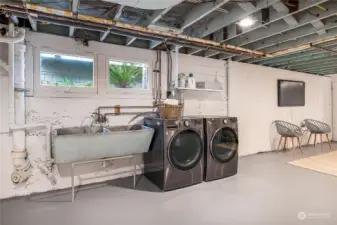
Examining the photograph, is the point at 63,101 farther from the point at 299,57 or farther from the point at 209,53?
the point at 299,57

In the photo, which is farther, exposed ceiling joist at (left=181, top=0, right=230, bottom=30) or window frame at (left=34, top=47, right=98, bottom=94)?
window frame at (left=34, top=47, right=98, bottom=94)

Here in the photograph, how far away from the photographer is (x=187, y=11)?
2.46m

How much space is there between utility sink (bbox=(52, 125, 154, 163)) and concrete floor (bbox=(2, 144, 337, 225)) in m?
0.59

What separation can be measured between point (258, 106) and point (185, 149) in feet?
9.39

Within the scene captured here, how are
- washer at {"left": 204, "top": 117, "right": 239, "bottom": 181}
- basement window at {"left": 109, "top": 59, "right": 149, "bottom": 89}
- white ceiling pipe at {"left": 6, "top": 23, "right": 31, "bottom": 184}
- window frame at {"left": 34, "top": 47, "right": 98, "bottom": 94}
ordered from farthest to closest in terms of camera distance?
basement window at {"left": 109, "top": 59, "right": 149, "bottom": 89}, washer at {"left": 204, "top": 117, "right": 239, "bottom": 181}, window frame at {"left": 34, "top": 47, "right": 98, "bottom": 94}, white ceiling pipe at {"left": 6, "top": 23, "right": 31, "bottom": 184}

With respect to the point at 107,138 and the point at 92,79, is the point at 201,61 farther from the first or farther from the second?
the point at 107,138

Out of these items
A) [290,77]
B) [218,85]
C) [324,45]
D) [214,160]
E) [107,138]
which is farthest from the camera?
[290,77]

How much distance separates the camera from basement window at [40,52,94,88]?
2740mm

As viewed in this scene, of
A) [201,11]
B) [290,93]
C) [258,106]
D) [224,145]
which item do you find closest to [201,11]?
[201,11]

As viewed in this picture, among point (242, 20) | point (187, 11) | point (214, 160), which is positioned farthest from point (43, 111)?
point (242, 20)

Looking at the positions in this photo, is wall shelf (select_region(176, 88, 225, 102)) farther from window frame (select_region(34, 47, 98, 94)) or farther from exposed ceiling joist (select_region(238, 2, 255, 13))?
exposed ceiling joist (select_region(238, 2, 255, 13))

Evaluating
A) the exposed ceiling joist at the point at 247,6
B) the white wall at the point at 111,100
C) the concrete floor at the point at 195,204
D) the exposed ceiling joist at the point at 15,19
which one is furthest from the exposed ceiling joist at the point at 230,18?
the exposed ceiling joist at the point at 15,19

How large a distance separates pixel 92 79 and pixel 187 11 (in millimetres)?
1737

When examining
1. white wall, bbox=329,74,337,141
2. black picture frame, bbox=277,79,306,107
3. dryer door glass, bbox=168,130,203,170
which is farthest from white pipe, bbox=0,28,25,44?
white wall, bbox=329,74,337,141
